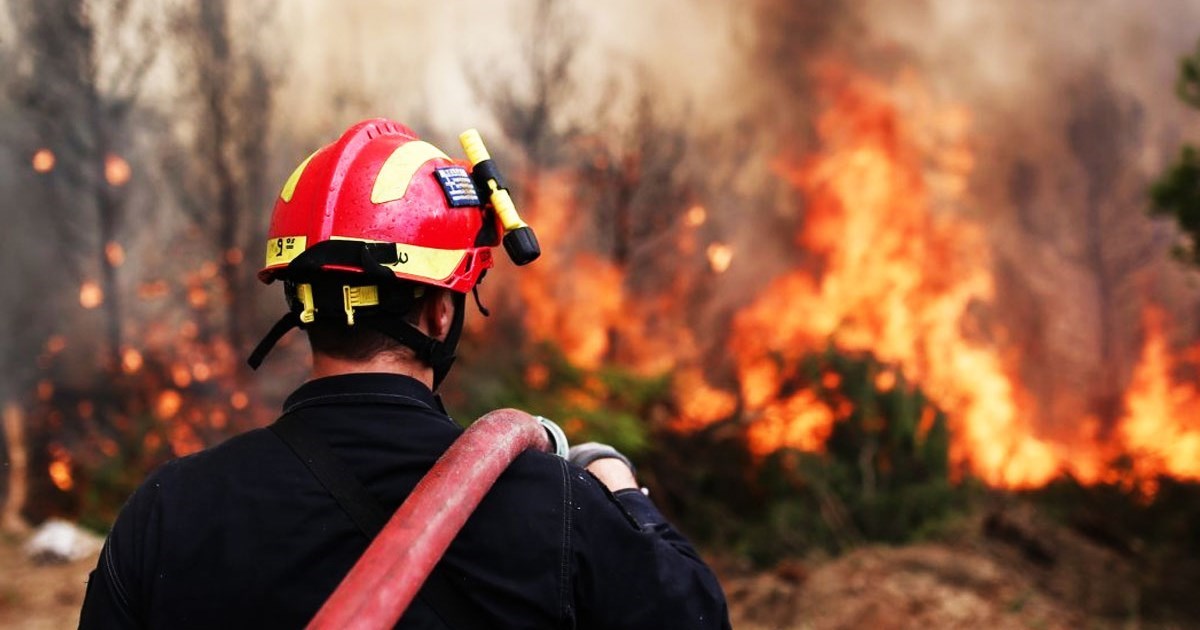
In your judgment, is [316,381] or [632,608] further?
[316,381]

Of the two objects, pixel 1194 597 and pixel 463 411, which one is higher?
→ pixel 463 411

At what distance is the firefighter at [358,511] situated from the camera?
1789 mm

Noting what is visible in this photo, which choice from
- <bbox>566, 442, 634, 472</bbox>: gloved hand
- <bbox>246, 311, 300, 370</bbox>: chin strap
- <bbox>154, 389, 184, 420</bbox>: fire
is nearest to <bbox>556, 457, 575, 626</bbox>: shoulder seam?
<bbox>566, 442, 634, 472</bbox>: gloved hand

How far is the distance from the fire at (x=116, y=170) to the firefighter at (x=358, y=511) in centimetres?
1111

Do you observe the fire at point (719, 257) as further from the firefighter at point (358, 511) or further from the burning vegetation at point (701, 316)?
the firefighter at point (358, 511)

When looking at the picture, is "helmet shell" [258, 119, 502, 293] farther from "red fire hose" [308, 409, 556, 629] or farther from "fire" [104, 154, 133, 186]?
"fire" [104, 154, 133, 186]

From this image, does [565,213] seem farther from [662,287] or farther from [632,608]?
[632,608]

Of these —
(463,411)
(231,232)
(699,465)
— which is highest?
(231,232)

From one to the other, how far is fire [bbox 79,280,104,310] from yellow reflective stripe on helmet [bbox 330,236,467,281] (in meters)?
10.9

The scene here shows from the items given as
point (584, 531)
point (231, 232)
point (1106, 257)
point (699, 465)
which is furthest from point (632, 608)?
point (1106, 257)

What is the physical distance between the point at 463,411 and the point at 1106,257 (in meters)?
12.3

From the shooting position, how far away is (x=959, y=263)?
15734mm

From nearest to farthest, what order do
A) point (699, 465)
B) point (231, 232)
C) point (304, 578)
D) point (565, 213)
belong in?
point (304, 578) < point (699, 465) < point (231, 232) < point (565, 213)

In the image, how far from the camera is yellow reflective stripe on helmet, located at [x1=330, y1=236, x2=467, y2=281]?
2123mm
